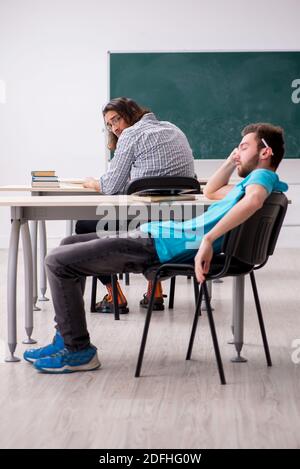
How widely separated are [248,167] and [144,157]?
117 cm

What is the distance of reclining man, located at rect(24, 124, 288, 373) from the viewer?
3.13 m

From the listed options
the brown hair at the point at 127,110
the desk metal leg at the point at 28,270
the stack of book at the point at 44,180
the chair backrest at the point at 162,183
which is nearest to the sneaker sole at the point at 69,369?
the desk metal leg at the point at 28,270

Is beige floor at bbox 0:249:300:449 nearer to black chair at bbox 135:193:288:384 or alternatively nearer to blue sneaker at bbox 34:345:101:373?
blue sneaker at bbox 34:345:101:373

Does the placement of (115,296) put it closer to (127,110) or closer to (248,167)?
(127,110)

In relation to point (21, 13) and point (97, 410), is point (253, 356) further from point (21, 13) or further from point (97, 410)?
point (21, 13)

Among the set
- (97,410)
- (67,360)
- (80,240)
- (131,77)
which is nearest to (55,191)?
(80,240)

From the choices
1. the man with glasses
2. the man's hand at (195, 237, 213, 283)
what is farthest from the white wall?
the man's hand at (195, 237, 213, 283)

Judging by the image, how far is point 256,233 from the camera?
3.07 m

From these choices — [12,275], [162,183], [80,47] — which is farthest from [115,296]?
[80,47]

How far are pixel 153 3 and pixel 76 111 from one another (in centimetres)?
124

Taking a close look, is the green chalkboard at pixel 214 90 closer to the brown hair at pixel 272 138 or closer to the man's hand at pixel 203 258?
the brown hair at pixel 272 138

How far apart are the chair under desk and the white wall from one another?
4402mm

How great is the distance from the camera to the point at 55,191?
4715 millimetres

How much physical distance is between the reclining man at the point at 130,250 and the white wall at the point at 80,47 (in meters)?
4.79
